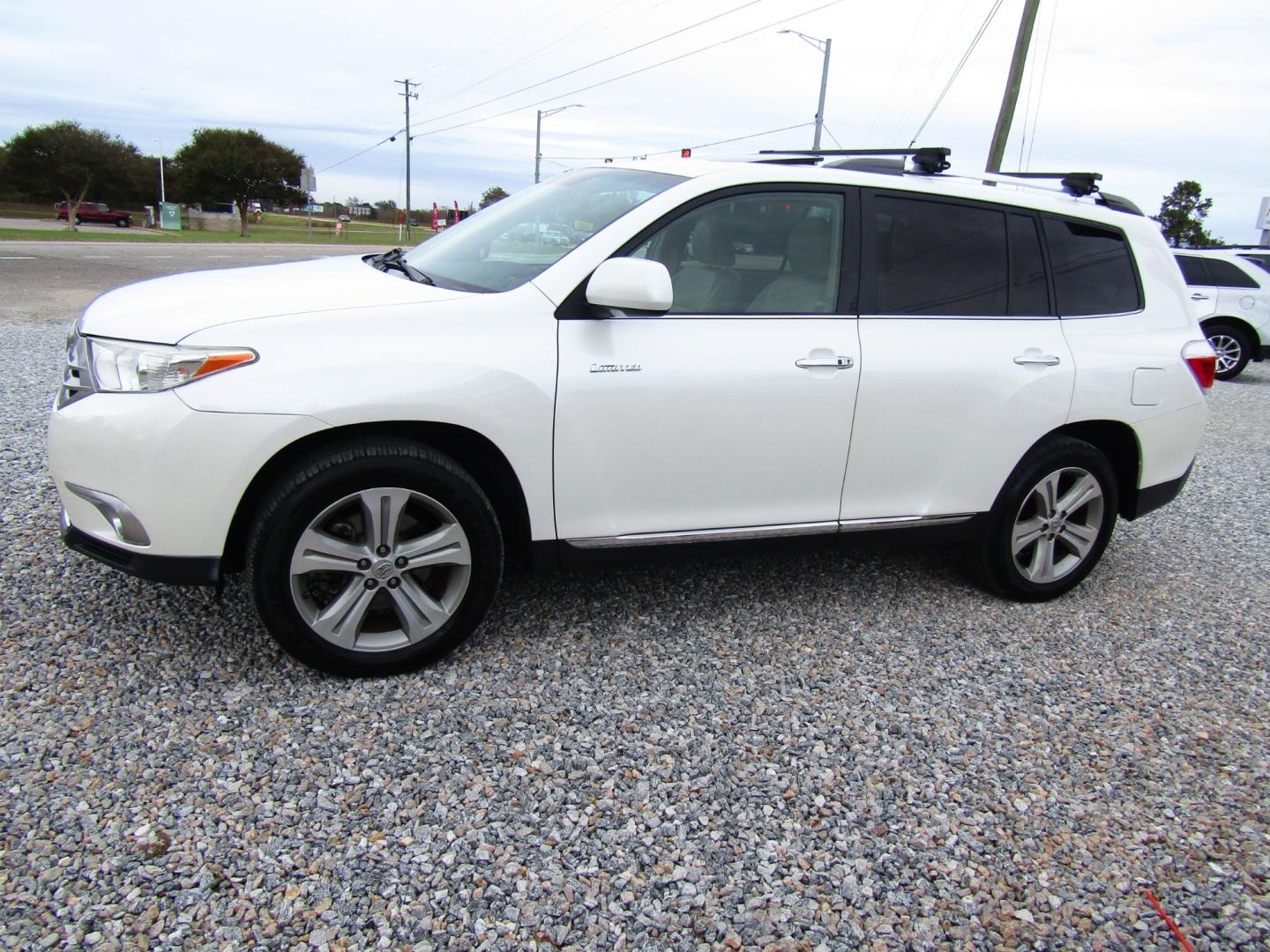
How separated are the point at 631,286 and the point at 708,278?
1.69 ft

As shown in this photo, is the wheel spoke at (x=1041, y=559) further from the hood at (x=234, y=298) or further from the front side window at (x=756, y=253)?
the hood at (x=234, y=298)

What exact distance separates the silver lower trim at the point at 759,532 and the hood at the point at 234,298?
1006mm

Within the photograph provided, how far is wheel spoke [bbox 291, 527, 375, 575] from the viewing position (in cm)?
286

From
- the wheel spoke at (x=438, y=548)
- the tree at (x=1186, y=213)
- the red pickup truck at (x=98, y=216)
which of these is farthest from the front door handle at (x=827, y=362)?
the red pickup truck at (x=98, y=216)

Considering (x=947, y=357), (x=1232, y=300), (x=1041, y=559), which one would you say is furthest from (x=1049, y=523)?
(x=1232, y=300)

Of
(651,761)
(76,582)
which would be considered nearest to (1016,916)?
(651,761)

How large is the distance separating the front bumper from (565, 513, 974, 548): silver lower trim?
A: 3.59 feet

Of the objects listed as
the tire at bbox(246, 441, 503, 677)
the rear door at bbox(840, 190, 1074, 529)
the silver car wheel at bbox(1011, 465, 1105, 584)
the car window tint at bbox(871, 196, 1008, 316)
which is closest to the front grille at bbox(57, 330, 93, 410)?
the tire at bbox(246, 441, 503, 677)

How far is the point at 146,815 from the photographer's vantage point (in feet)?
7.72

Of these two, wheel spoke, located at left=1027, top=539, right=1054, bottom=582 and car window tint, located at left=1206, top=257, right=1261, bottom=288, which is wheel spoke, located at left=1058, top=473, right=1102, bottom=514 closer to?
wheel spoke, located at left=1027, top=539, right=1054, bottom=582

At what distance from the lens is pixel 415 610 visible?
3.07m

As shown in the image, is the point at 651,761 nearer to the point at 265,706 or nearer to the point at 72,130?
the point at 265,706

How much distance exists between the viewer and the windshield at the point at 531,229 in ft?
10.8

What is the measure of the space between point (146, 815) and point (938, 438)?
300 cm
